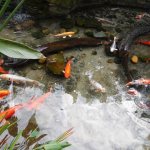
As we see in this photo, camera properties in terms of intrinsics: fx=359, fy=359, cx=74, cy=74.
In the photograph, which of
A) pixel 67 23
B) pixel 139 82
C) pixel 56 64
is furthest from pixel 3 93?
pixel 67 23

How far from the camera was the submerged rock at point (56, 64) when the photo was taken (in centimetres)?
443

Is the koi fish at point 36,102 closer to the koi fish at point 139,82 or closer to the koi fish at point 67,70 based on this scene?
the koi fish at point 67,70

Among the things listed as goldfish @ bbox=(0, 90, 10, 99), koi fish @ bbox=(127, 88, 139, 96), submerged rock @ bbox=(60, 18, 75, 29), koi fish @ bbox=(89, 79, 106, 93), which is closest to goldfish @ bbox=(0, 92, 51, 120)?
goldfish @ bbox=(0, 90, 10, 99)

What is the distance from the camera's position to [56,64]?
14.8 feet

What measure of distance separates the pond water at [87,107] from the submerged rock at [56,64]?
0.27 feet

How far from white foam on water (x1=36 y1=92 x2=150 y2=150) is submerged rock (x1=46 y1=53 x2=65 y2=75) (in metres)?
0.37

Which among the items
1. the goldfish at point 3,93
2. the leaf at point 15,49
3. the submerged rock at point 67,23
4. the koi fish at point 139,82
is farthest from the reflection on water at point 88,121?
the leaf at point 15,49

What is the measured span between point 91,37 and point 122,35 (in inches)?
18.6

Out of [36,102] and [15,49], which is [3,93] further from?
[15,49]

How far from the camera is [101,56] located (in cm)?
491

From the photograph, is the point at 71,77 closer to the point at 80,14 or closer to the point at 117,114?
the point at 117,114

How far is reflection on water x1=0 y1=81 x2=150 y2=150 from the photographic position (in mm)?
3566

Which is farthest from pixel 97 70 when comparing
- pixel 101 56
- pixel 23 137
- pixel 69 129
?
pixel 23 137

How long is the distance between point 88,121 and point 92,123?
0.05 m
